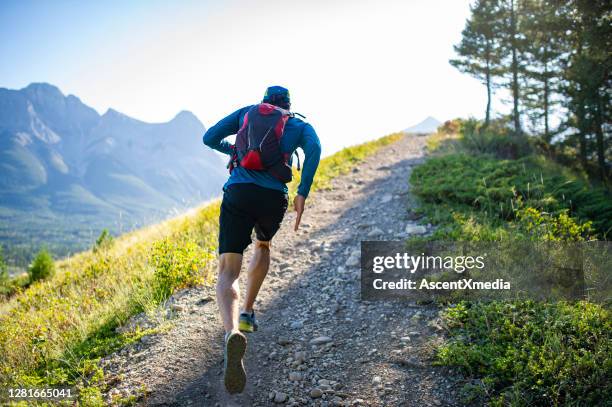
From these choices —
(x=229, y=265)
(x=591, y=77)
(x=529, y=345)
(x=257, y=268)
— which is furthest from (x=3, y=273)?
(x=591, y=77)

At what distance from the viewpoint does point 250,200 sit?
12.3 feet

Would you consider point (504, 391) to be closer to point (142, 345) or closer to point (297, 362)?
point (297, 362)

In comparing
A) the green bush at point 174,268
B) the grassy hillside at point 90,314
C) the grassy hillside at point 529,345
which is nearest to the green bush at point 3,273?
the grassy hillside at point 90,314

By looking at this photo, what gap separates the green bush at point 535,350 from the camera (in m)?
3.12

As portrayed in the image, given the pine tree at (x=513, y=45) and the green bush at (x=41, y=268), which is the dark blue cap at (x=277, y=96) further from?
the pine tree at (x=513, y=45)

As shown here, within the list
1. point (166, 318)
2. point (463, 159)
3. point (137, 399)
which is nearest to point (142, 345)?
point (166, 318)

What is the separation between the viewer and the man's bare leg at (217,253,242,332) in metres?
3.53

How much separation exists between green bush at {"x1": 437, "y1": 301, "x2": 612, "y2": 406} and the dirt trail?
0.31m

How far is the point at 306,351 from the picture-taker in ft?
14.1

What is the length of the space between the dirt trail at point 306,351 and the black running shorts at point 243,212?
1391 millimetres

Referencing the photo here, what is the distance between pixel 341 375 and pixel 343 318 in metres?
1.18

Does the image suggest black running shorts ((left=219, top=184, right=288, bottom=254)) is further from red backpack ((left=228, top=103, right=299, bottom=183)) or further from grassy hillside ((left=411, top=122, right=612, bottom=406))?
grassy hillside ((left=411, top=122, right=612, bottom=406))

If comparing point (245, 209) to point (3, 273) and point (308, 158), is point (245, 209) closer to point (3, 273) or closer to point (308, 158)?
point (308, 158)

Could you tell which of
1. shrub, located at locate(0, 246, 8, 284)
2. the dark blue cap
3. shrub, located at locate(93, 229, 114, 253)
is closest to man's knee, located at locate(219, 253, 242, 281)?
the dark blue cap
